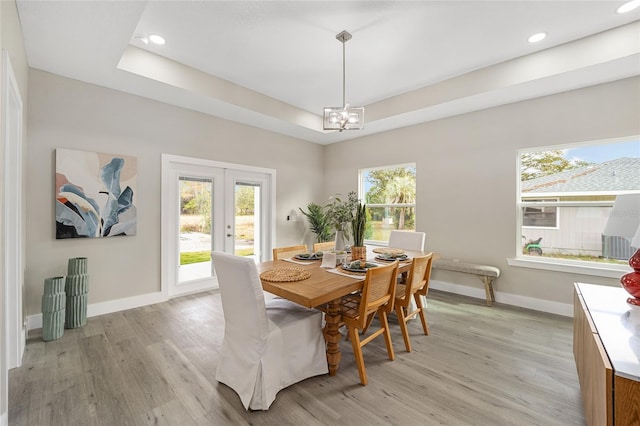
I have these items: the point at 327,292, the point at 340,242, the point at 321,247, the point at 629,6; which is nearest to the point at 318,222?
the point at 321,247

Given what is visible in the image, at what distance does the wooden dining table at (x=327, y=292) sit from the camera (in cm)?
171

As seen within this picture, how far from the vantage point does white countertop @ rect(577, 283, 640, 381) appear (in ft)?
3.43

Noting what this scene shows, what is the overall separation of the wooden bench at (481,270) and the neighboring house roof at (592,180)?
3.71ft

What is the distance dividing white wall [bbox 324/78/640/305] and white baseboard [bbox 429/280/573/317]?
0.05 m

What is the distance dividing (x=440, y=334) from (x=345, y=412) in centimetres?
153

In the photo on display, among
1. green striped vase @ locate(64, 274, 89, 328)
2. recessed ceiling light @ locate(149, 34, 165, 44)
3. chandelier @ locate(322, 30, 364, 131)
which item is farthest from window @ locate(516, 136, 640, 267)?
green striped vase @ locate(64, 274, 89, 328)

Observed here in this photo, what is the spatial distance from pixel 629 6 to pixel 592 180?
175 centimetres

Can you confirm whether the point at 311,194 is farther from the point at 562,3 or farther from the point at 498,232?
the point at 562,3

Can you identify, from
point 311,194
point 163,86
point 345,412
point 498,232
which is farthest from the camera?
point 311,194

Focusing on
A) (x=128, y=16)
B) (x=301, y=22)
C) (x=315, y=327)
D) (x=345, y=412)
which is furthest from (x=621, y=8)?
(x=128, y=16)

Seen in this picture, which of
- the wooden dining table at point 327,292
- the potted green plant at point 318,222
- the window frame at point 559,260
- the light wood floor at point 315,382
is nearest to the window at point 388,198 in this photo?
the potted green plant at point 318,222

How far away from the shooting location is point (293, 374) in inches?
76.5

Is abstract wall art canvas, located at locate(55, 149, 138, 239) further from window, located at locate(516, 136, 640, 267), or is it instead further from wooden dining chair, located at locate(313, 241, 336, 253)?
window, located at locate(516, 136, 640, 267)

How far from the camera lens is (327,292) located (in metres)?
1.75
